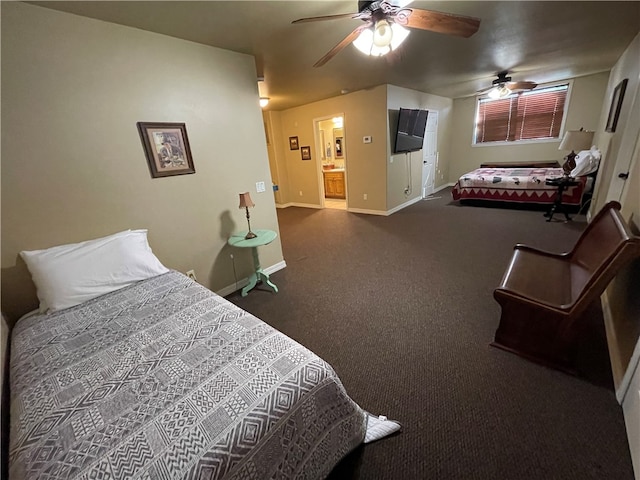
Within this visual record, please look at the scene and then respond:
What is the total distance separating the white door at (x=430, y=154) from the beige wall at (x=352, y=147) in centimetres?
190

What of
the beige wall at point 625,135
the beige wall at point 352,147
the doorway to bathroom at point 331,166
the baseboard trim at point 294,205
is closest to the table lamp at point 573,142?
the beige wall at point 625,135

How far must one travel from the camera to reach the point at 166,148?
7.48ft

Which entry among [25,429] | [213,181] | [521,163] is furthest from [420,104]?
[25,429]

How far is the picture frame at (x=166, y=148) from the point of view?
2171mm

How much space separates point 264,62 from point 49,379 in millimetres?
3166

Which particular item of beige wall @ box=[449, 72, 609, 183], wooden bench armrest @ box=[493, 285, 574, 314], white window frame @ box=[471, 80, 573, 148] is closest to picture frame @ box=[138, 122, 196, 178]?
wooden bench armrest @ box=[493, 285, 574, 314]

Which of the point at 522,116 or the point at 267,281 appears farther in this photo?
the point at 522,116

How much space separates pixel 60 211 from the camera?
186 cm

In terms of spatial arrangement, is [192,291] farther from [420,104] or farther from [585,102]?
[585,102]

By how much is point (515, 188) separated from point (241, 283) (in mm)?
5317

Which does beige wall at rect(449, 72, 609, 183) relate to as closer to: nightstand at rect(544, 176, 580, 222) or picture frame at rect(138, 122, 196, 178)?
nightstand at rect(544, 176, 580, 222)

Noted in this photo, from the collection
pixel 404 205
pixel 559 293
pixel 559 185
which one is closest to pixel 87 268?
pixel 559 293

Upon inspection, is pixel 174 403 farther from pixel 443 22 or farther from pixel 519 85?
pixel 519 85

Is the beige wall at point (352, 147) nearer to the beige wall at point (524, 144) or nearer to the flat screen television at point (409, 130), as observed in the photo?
the flat screen television at point (409, 130)
